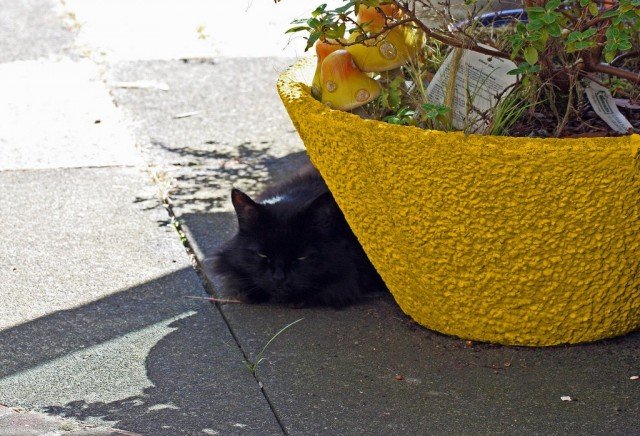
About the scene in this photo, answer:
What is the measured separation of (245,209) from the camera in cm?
377

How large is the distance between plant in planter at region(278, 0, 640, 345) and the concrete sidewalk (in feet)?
0.73

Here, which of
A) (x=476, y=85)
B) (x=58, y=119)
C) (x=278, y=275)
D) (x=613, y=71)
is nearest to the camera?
(x=613, y=71)

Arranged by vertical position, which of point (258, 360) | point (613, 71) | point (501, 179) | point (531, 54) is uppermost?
point (531, 54)

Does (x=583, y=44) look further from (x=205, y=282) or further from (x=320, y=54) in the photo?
(x=205, y=282)

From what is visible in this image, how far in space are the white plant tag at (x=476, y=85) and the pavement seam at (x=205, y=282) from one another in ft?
3.63

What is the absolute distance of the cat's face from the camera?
3727mm

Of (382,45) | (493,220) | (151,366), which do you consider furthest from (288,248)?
(493,220)

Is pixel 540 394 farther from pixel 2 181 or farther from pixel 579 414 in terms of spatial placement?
pixel 2 181

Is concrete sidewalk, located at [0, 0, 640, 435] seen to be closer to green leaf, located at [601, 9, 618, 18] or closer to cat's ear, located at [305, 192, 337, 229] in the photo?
cat's ear, located at [305, 192, 337, 229]

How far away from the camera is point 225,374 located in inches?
130

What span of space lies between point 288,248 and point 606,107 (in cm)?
130

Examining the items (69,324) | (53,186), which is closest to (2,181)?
(53,186)

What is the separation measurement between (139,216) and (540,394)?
2174mm

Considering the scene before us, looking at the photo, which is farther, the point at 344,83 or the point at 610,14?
the point at 344,83
